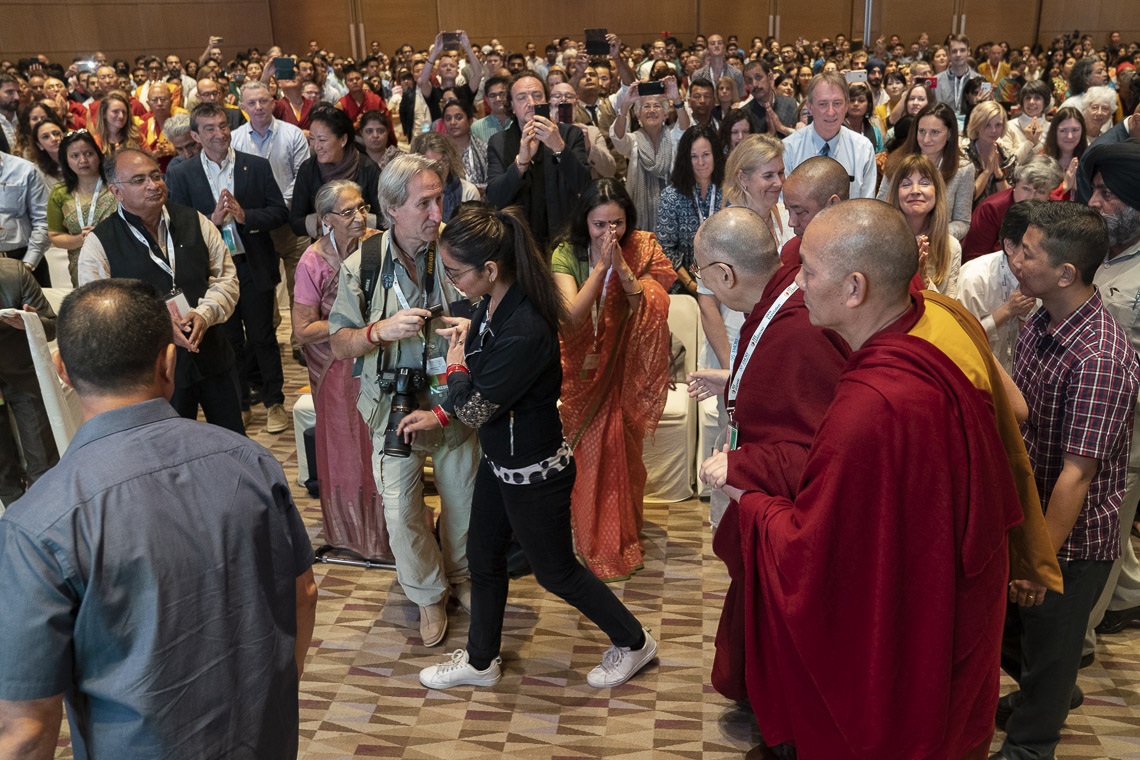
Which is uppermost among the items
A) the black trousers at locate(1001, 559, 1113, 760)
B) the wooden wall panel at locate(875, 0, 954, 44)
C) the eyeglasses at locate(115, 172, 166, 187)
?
the wooden wall panel at locate(875, 0, 954, 44)

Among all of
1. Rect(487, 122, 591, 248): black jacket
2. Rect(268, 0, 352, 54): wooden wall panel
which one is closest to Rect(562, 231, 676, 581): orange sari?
Rect(487, 122, 591, 248): black jacket

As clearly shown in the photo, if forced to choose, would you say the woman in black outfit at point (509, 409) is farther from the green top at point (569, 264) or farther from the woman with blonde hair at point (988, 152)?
the woman with blonde hair at point (988, 152)

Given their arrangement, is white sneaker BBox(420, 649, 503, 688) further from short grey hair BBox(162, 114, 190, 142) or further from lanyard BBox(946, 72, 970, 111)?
lanyard BBox(946, 72, 970, 111)

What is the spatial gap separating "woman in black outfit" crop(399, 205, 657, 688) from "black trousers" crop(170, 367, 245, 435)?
1146 millimetres

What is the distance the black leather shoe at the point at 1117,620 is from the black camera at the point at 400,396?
8.08 feet

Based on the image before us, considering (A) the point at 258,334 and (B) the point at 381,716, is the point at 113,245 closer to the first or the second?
(A) the point at 258,334

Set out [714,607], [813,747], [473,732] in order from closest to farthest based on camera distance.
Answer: [813,747], [473,732], [714,607]

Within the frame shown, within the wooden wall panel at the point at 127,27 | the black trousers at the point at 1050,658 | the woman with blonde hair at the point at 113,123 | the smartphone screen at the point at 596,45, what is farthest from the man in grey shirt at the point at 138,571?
the wooden wall panel at the point at 127,27

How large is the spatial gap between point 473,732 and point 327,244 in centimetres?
185

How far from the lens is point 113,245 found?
3664mm

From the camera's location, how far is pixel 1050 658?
262cm

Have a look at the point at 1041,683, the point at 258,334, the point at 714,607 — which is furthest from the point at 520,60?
the point at 1041,683

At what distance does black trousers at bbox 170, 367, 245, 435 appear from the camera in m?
3.81

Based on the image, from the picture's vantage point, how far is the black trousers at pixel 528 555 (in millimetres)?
2857
